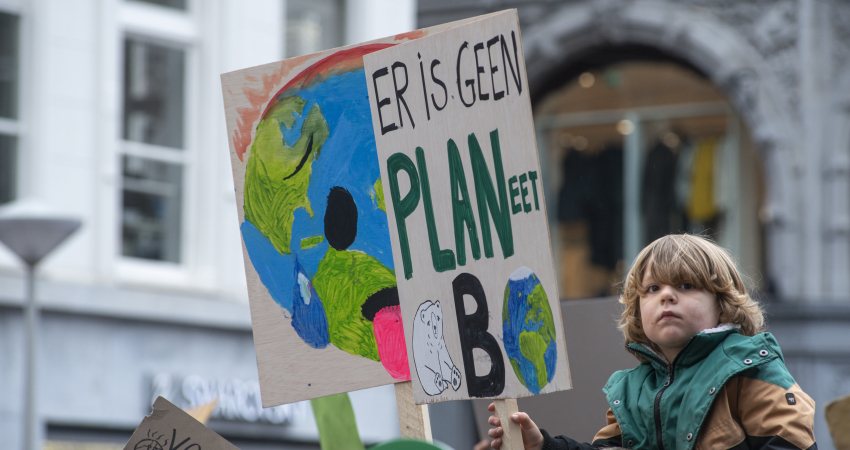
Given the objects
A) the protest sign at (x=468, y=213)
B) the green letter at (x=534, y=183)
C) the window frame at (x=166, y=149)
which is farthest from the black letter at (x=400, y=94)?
the window frame at (x=166, y=149)

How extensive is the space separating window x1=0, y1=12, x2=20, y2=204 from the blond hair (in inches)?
361

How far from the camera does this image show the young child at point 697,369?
10.8 feet

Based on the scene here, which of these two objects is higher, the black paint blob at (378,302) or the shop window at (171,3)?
the shop window at (171,3)

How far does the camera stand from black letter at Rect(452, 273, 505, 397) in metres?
3.56

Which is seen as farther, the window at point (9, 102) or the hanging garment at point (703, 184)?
the hanging garment at point (703, 184)

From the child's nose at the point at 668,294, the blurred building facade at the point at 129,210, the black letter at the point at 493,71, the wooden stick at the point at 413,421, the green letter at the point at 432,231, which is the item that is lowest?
the wooden stick at the point at 413,421

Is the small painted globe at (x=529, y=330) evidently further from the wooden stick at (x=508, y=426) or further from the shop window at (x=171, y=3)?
the shop window at (x=171, y=3)

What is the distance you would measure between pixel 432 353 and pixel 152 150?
9650mm

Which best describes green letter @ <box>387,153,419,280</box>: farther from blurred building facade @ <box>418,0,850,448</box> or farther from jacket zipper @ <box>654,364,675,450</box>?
blurred building facade @ <box>418,0,850,448</box>

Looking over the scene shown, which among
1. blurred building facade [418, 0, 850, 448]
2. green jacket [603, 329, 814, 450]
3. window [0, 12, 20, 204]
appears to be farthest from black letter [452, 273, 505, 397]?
blurred building facade [418, 0, 850, 448]

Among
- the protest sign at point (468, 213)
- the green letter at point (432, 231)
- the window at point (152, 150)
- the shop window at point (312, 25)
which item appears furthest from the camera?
the shop window at point (312, 25)

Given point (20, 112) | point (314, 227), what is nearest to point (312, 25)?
point (20, 112)

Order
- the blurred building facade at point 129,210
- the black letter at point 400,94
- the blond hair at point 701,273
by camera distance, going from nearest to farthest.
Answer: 1. the blond hair at point 701,273
2. the black letter at point 400,94
3. the blurred building facade at point 129,210

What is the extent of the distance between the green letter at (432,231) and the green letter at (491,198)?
120 mm
